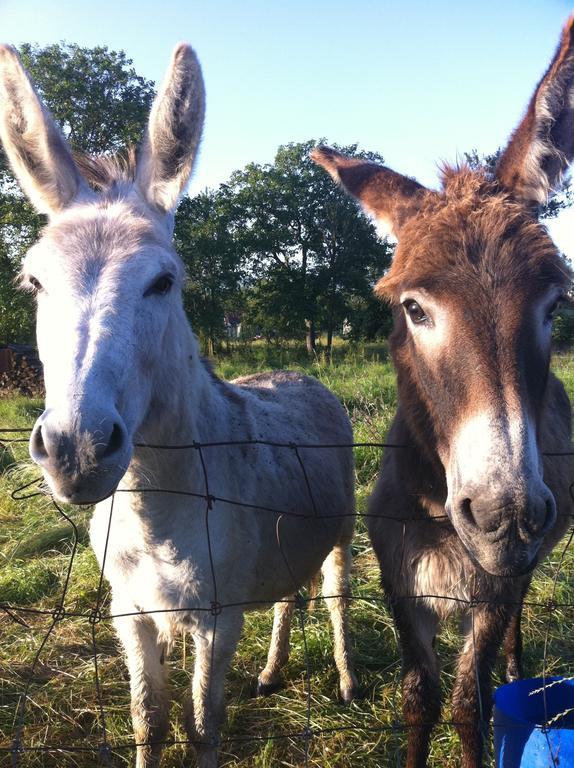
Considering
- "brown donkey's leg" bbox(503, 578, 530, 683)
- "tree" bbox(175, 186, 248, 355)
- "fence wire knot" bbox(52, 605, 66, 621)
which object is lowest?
"brown donkey's leg" bbox(503, 578, 530, 683)

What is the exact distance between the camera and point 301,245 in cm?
3612

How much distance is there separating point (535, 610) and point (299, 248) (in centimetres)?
3388

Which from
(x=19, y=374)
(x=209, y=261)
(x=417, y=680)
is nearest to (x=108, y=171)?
(x=417, y=680)

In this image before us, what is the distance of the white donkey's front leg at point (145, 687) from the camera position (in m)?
2.41

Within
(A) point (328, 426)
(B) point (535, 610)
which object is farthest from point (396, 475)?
(B) point (535, 610)

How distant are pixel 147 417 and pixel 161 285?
0.49 m

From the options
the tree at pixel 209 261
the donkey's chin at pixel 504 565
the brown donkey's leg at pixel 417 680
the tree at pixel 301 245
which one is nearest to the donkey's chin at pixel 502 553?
the donkey's chin at pixel 504 565

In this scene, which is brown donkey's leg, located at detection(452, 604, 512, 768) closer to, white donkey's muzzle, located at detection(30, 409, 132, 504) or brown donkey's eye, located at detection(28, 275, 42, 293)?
white donkey's muzzle, located at detection(30, 409, 132, 504)

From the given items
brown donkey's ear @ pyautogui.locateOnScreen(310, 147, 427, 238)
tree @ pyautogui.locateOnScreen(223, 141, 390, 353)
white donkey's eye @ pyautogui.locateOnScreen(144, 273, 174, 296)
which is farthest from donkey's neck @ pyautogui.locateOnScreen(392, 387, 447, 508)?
tree @ pyautogui.locateOnScreen(223, 141, 390, 353)

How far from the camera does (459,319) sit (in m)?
1.72

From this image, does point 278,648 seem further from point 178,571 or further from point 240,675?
point 178,571

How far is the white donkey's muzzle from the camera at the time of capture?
56.2 inches

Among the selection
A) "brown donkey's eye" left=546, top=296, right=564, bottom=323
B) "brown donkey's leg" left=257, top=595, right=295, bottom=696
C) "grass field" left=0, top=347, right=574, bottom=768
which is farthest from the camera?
"brown donkey's leg" left=257, top=595, right=295, bottom=696

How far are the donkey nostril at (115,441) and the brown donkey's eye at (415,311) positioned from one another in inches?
41.4
